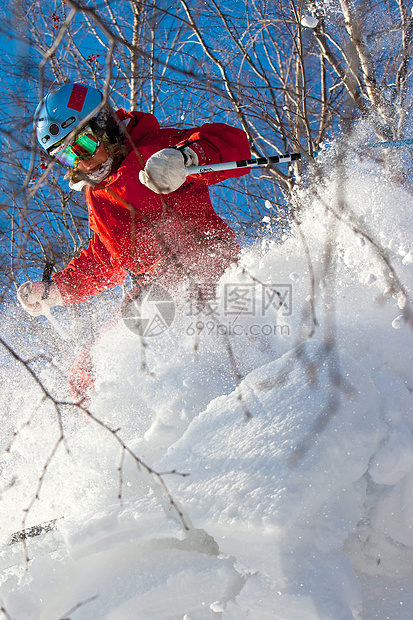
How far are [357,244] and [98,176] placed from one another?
152 centimetres

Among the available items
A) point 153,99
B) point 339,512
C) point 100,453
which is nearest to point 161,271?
point 100,453

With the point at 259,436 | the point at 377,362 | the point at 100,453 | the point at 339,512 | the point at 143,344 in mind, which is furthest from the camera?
the point at 143,344

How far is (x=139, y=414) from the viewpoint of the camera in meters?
2.51

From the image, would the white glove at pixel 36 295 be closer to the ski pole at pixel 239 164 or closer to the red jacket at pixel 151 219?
the red jacket at pixel 151 219

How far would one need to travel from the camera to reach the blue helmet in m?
2.39

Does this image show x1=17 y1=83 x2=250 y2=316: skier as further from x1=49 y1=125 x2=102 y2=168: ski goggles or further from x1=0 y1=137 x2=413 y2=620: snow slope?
x1=0 y1=137 x2=413 y2=620: snow slope

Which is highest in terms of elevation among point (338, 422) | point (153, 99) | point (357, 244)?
point (153, 99)

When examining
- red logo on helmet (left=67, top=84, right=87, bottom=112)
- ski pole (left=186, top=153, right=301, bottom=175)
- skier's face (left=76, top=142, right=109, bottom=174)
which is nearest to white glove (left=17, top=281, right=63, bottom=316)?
skier's face (left=76, top=142, right=109, bottom=174)

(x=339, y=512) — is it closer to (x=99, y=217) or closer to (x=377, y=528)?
(x=377, y=528)

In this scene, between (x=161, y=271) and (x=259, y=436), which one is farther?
(x=161, y=271)

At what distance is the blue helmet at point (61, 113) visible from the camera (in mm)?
2395

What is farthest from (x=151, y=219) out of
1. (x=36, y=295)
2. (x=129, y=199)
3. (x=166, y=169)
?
(x=36, y=295)

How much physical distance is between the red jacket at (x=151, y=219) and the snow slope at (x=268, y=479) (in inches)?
20.7

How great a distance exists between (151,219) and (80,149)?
0.55m
